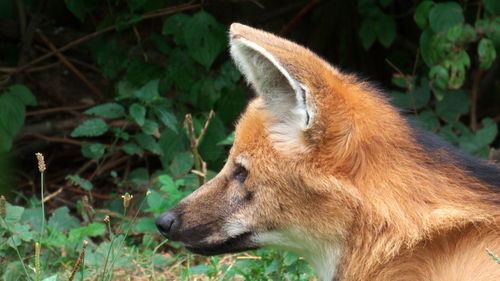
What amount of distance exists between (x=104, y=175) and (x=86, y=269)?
229 centimetres

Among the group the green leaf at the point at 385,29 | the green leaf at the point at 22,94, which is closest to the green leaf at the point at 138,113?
the green leaf at the point at 22,94

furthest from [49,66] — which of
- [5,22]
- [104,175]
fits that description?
[104,175]

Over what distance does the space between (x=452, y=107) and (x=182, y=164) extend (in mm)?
→ 2071

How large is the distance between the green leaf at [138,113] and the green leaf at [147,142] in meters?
0.35

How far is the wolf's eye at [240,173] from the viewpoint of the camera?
3018 mm

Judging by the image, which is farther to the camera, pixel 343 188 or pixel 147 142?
pixel 147 142

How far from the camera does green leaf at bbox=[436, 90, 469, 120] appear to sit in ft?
17.9

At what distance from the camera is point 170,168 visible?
15.9ft

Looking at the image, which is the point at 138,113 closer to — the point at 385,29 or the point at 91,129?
the point at 91,129

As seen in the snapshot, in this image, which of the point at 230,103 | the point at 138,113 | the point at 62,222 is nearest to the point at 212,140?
the point at 230,103

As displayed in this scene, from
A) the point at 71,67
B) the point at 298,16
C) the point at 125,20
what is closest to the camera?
the point at 125,20

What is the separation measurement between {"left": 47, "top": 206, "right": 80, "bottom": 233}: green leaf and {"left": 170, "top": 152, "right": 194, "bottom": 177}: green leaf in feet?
2.37

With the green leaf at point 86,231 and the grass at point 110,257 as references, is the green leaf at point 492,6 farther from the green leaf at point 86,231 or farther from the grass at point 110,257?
the green leaf at point 86,231

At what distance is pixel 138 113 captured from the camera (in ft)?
15.4
